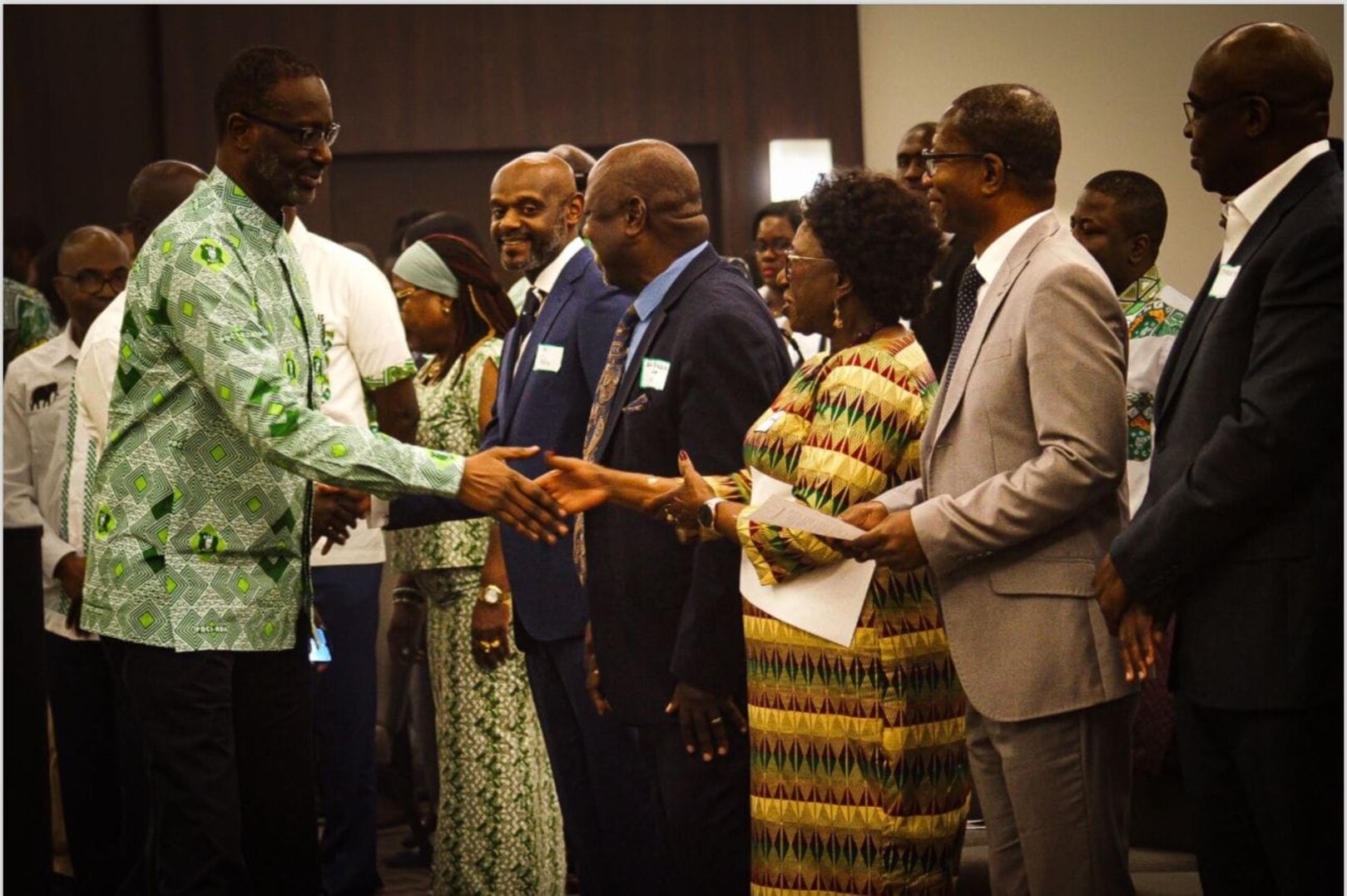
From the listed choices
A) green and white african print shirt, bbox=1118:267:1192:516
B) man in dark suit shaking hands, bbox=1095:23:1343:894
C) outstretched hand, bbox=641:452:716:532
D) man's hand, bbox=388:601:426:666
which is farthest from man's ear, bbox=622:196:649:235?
man's hand, bbox=388:601:426:666

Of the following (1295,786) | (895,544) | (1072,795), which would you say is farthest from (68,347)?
(1295,786)

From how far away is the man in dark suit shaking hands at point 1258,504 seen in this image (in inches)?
86.1

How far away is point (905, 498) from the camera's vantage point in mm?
2768

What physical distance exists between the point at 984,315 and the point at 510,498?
95cm

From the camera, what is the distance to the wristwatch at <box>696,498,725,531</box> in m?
2.85

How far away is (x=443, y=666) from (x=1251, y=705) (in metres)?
2.49

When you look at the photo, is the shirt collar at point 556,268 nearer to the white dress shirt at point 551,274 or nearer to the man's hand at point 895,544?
the white dress shirt at point 551,274

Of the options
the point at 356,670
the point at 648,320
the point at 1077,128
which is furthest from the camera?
the point at 1077,128

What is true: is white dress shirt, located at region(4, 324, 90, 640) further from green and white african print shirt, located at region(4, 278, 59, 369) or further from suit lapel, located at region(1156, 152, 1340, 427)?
suit lapel, located at region(1156, 152, 1340, 427)

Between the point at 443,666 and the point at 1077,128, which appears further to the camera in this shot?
the point at 1077,128

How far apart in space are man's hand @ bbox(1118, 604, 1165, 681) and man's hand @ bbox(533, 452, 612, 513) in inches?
39.6

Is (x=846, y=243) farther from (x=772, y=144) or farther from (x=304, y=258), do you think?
(x=772, y=144)

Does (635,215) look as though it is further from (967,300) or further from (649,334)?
(967,300)

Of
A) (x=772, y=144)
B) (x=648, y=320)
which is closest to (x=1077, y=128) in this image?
(x=772, y=144)
